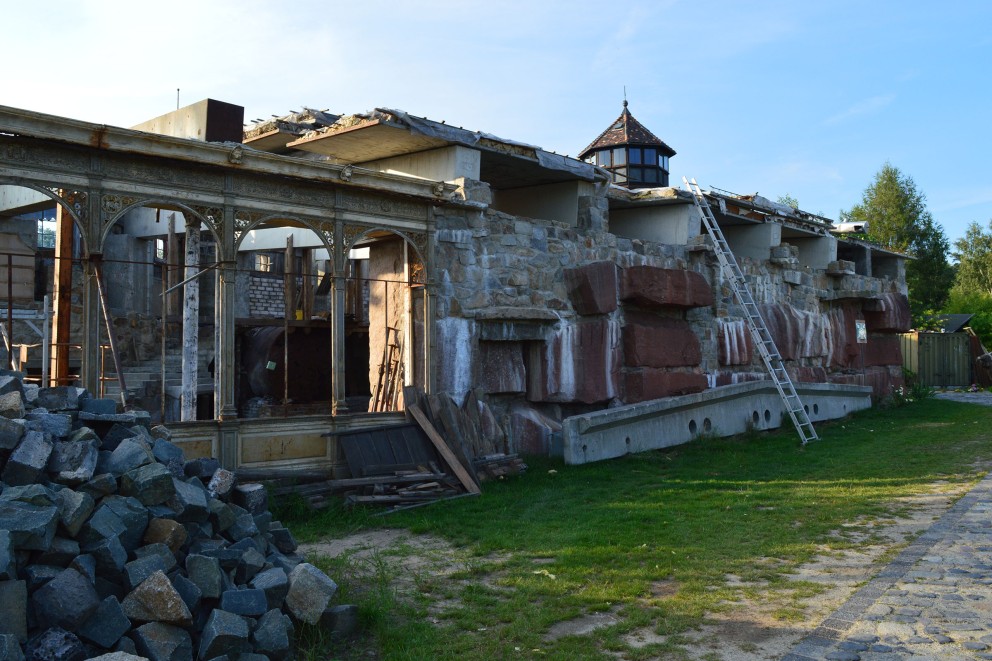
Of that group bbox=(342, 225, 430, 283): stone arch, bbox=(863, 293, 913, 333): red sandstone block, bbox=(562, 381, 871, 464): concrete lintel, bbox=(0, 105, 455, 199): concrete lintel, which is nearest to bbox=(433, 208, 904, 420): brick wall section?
bbox=(342, 225, 430, 283): stone arch

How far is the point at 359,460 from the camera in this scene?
30.5ft

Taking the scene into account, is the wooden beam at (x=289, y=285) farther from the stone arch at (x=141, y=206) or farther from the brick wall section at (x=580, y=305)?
the stone arch at (x=141, y=206)

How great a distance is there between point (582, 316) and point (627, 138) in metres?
11.6

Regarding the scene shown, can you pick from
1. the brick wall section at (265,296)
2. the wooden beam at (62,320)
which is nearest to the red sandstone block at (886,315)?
the brick wall section at (265,296)

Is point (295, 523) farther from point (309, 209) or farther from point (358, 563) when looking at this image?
point (309, 209)

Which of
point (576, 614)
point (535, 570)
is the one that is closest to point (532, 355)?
point (535, 570)

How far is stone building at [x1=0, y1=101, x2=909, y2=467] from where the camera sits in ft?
27.2

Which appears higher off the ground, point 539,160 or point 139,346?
point 539,160

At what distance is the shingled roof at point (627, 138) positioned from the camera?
74.0 ft

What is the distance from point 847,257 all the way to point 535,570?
18.2m

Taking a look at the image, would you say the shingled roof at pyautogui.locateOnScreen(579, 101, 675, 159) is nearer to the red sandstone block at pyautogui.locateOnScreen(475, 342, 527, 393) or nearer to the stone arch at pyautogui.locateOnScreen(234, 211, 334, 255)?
the red sandstone block at pyautogui.locateOnScreen(475, 342, 527, 393)

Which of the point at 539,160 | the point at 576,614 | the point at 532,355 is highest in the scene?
the point at 539,160

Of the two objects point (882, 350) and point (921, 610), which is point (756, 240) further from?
point (921, 610)

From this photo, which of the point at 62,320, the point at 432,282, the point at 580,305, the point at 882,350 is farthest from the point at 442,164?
the point at 882,350
